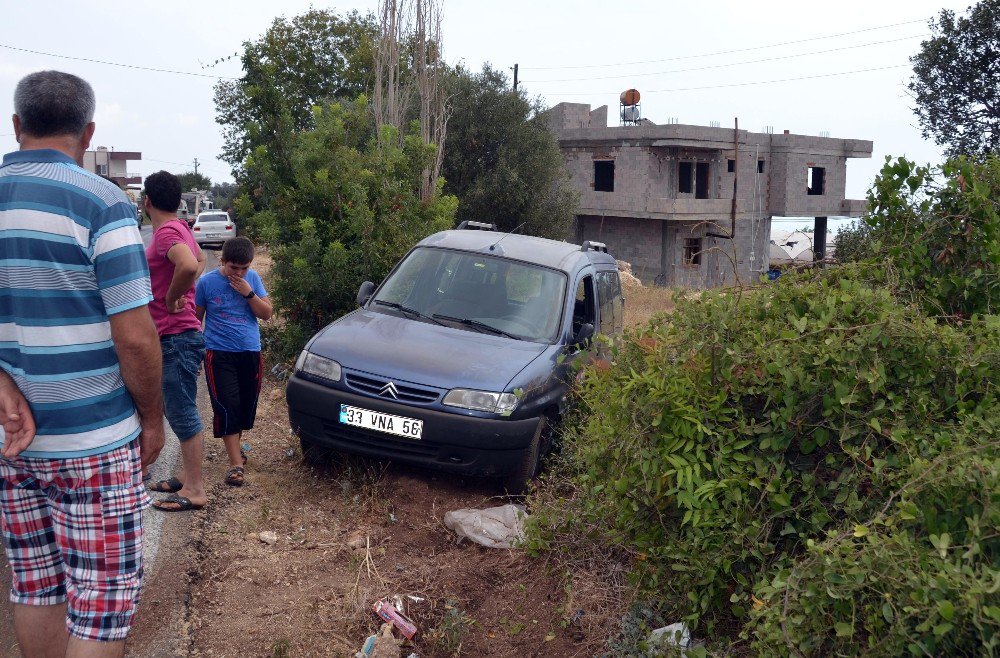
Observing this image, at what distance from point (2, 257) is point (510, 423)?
351 centimetres

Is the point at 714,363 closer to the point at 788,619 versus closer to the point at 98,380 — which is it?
the point at 788,619

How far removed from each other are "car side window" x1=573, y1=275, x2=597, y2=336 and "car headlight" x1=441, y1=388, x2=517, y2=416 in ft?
6.23

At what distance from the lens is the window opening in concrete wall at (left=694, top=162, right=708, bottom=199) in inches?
1758

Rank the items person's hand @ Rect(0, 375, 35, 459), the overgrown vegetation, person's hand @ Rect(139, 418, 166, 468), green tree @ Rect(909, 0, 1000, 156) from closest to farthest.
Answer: the overgrown vegetation < person's hand @ Rect(0, 375, 35, 459) < person's hand @ Rect(139, 418, 166, 468) < green tree @ Rect(909, 0, 1000, 156)

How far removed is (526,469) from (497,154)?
25.4 metres

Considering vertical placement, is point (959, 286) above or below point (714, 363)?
above

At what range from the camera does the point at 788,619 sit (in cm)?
273

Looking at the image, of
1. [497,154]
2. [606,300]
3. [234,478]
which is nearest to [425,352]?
[234,478]

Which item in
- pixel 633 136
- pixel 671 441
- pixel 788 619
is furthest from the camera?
pixel 633 136

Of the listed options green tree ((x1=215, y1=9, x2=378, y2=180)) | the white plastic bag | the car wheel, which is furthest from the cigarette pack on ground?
green tree ((x1=215, y1=9, x2=378, y2=180))

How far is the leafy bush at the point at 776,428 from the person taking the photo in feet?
10.6

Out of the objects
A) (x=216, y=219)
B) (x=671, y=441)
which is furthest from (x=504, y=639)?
(x=216, y=219)

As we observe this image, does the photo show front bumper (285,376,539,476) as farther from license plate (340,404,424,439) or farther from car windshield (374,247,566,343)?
car windshield (374,247,566,343)

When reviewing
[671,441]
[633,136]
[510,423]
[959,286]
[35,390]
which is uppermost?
[633,136]
